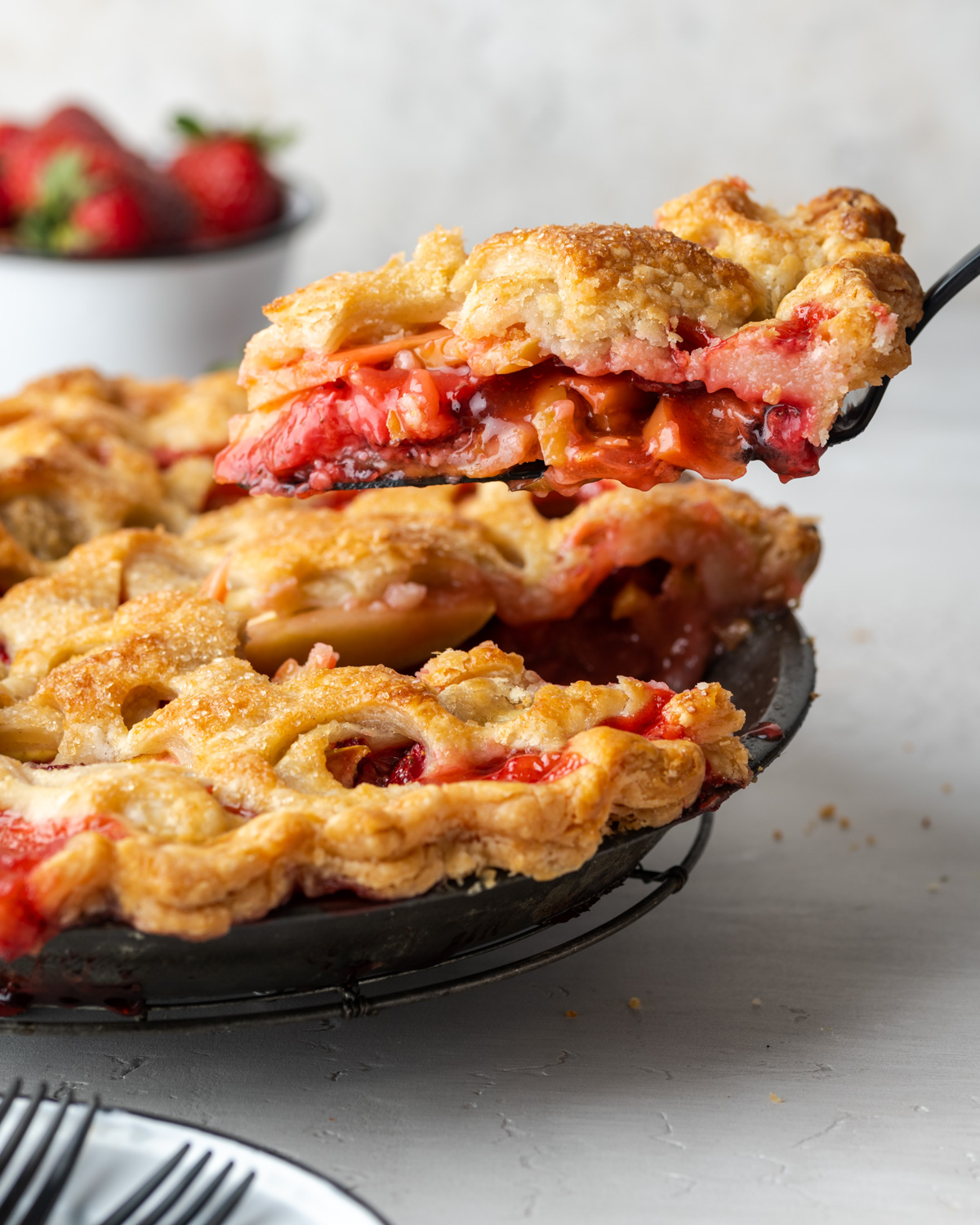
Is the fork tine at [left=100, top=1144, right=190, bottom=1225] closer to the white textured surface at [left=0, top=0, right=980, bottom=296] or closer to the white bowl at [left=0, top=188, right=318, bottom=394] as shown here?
the white bowl at [left=0, top=188, right=318, bottom=394]

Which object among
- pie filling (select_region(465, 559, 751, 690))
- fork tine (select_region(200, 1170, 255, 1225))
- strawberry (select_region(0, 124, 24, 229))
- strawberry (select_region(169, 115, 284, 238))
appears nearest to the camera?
fork tine (select_region(200, 1170, 255, 1225))

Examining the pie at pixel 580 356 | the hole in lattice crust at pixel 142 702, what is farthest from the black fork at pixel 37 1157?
the pie at pixel 580 356

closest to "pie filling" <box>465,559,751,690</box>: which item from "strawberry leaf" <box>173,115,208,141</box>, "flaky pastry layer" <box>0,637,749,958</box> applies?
"flaky pastry layer" <box>0,637,749,958</box>

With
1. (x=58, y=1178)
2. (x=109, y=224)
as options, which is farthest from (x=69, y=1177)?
(x=109, y=224)

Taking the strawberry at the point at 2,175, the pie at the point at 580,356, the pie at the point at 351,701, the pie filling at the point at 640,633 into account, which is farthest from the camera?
the strawberry at the point at 2,175

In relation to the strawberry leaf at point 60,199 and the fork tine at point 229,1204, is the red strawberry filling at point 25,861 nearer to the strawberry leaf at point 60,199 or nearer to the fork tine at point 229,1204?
the fork tine at point 229,1204
